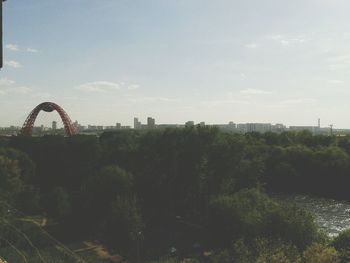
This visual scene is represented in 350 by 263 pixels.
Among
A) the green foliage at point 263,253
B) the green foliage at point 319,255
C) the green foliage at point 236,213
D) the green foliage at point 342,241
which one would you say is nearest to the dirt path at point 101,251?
the green foliage at point 236,213

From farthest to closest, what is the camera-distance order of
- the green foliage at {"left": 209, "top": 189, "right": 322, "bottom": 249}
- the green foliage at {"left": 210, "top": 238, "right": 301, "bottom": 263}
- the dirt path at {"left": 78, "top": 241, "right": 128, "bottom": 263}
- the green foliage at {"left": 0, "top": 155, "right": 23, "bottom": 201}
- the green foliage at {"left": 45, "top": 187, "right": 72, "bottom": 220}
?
the green foliage at {"left": 45, "top": 187, "right": 72, "bottom": 220} < the green foliage at {"left": 0, "top": 155, "right": 23, "bottom": 201} < the dirt path at {"left": 78, "top": 241, "right": 128, "bottom": 263} < the green foliage at {"left": 209, "top": 189, "right": 322, "bottom": 249} < the green foliage at {"left": 210, "top": 238, "right": 301, "bottom": 263}

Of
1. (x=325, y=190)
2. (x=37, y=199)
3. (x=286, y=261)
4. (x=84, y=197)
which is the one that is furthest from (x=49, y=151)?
(x=286, y=261)

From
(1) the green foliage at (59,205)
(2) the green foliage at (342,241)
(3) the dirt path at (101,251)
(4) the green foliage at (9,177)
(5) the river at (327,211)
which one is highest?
(4) the green foliage at (9,177)

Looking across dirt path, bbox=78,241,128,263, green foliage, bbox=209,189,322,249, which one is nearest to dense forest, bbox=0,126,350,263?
green foliage, bbox=209,189,322,249

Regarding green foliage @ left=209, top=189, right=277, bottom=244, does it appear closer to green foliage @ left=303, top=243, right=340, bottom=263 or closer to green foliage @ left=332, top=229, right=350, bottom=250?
green foliage @ left=332, top=229, right=350, bottom=250

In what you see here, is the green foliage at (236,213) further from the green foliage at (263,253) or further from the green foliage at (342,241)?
the green foliage at (342,241)

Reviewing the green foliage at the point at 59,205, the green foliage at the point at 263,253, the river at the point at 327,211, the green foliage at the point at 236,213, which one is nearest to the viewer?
the green foliage at the point at 263,253
